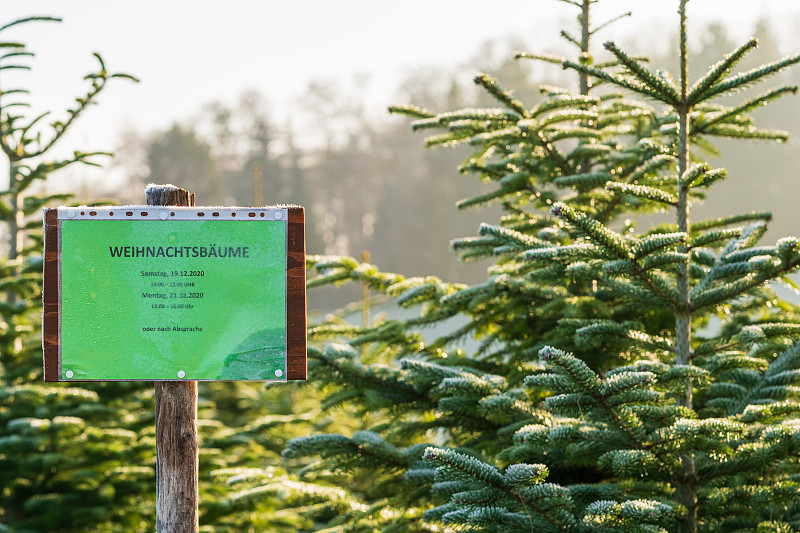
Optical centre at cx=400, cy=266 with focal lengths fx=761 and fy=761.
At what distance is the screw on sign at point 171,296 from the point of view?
230 cm

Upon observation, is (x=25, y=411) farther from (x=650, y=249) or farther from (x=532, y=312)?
(x=650, y=249)

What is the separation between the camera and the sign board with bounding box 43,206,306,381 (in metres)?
2.29

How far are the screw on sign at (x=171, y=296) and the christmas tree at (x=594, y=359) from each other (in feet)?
2.17

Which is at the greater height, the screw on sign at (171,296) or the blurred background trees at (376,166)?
the blurred background trees at (376,166)

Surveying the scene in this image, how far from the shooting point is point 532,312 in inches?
143

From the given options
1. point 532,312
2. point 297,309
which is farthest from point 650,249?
point 532,312

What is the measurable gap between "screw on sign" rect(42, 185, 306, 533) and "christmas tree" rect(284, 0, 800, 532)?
0.66m

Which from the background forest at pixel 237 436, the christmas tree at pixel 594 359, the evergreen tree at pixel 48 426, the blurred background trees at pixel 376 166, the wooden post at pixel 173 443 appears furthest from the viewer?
the blurred background trees at pixel 376 166

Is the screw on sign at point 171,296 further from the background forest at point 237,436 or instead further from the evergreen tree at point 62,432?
the evergreen tree at point 62,432

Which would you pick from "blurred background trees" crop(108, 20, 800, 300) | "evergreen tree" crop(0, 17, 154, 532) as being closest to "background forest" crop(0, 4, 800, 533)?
"evergreen tree" crop(0, 17, 154, 532)

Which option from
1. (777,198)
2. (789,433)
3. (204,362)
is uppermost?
(777,198)

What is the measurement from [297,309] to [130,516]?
3.28 meters

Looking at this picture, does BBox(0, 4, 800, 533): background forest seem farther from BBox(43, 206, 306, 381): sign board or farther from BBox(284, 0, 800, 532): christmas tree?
BBox(43, 206, 306, 381): sign board

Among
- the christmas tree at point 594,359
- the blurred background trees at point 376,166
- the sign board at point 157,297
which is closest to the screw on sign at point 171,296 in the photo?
the sign board at point 157,297
